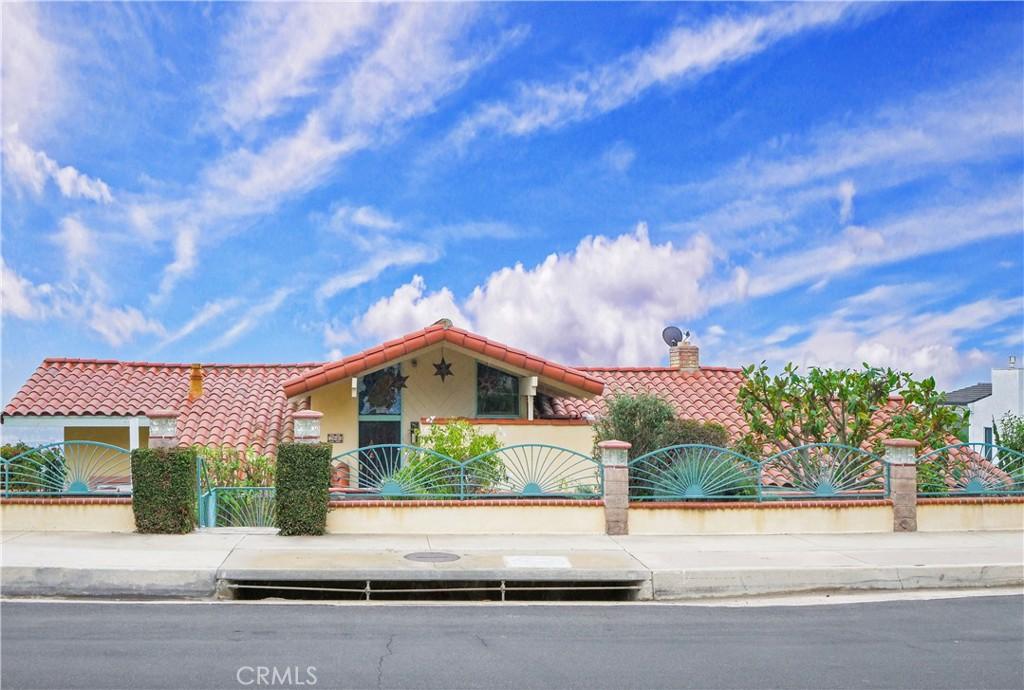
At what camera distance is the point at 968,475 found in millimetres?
17000

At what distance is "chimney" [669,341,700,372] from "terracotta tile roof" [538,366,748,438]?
0.15 meters

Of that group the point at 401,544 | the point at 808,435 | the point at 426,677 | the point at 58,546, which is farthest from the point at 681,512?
the point at 58,546

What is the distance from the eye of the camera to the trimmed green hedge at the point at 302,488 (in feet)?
45.5

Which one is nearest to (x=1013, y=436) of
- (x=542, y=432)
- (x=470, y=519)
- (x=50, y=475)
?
(x=542, y=432)

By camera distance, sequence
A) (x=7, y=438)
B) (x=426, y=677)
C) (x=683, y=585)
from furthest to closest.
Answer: (x=7, y=438) < (x=683, y=585) < (x=426, y=677)

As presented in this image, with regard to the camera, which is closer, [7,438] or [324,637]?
[324,637]

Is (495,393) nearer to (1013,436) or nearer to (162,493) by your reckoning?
(162,493)

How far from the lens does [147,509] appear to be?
547 inches

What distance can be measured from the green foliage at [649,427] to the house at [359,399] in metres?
1.95

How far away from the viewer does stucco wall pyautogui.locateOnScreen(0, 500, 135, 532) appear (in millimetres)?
14242

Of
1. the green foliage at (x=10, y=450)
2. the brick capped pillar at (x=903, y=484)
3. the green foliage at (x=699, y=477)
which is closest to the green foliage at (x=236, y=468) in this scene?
the green foliage at (x=10, y=450)

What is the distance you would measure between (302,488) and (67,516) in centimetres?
370

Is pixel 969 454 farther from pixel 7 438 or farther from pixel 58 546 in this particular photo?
pixel 7 438

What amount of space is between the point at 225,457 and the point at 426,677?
1214 centimetres
